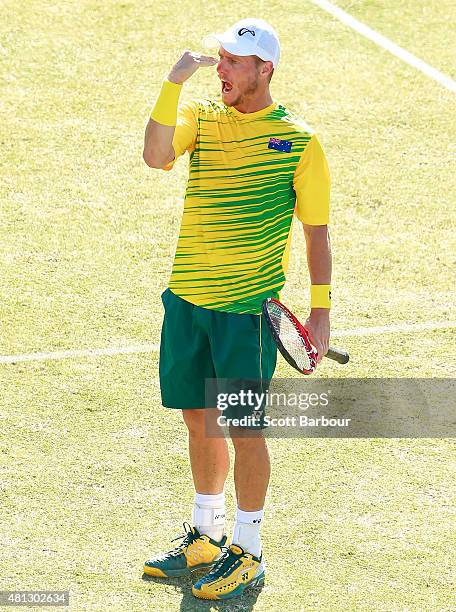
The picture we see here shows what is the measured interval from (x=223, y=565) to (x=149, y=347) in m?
2.58

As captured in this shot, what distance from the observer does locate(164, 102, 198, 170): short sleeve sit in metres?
6.26

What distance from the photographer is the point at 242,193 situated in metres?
6.32

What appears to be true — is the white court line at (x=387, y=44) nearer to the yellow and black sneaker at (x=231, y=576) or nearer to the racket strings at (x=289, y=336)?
the racket strings at (x=289, y=336)

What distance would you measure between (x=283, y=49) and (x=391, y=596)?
7.61m

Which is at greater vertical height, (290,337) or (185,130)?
(185,130)

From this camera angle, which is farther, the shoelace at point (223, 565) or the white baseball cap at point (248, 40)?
the shoelace at point (223, 565)

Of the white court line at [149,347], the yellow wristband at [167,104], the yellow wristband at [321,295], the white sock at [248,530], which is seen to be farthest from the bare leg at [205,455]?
the white court line at [149,347]

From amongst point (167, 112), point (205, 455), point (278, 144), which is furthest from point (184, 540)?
point (167, 112)

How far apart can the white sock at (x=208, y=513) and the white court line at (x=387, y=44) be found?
6.95 m

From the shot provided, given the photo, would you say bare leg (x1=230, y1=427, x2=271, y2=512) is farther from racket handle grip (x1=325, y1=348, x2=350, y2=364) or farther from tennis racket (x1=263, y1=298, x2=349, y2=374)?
racket handle grip (x1=325, y1=348, x2=350, y2=364)

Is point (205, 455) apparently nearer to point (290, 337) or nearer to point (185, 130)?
point (290, 337)

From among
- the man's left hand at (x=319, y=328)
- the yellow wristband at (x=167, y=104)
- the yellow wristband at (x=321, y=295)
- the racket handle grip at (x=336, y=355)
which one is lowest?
the racket handle grip at (x=336, y=355)

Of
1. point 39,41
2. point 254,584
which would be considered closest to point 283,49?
point 39,41

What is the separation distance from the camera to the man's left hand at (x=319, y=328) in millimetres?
6359
